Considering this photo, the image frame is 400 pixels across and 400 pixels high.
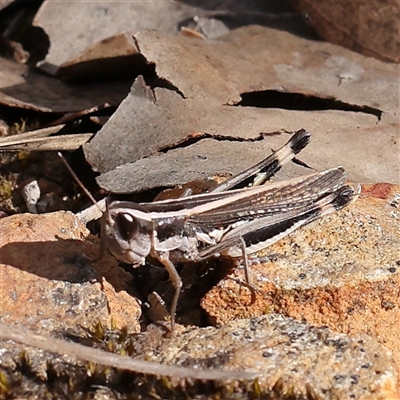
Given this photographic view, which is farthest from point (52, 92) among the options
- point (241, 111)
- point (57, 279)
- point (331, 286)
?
point (331, 286)

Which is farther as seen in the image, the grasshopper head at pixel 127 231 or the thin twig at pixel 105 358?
the grasshopper head at pixel 127 231

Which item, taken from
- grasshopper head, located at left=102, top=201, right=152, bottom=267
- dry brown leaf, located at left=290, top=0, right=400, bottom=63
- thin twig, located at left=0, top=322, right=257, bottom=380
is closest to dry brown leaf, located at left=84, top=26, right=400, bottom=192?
dry brown leaf, located at left=290, top=0, right=400, bottom=63

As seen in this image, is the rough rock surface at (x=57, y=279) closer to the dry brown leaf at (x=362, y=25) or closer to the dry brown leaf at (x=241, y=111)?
the dry brown leaf at (x=241, y=111)

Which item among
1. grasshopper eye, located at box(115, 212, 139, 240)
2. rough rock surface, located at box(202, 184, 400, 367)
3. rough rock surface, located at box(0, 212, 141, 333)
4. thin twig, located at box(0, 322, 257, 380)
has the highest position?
grasshopper eye, located at box(115, 212, 139, 240)

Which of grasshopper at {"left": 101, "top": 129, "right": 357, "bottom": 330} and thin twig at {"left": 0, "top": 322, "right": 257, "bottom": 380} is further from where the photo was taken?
grasshopper at {"left": 101, "top": 129, "right": 357, "bottom": 330}

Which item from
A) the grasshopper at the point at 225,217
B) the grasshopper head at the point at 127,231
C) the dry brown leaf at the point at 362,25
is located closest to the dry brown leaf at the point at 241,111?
the dry brown leaf at the point at 362,25

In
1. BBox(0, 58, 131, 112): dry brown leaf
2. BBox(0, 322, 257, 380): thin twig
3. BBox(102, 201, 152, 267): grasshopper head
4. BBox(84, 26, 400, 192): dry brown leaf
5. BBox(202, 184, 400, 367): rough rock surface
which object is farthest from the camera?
BBox(0, 58, 131, 112): dry brown leaf

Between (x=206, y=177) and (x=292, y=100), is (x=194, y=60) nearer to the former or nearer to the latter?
(x=292, y=100)

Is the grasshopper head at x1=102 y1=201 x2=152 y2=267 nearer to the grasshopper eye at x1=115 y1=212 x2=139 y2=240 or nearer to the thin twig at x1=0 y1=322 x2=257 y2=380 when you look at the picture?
the grasshopper eye at x1=115 y1=212 x2=139 y2=240
